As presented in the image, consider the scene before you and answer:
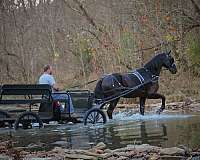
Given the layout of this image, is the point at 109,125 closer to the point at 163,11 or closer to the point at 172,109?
the point at 172,109

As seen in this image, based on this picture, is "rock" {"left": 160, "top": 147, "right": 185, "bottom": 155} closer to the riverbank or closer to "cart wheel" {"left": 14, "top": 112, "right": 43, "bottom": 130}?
the riverbank

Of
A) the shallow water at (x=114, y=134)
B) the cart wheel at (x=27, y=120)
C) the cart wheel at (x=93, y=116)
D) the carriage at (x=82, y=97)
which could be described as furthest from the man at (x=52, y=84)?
the cart wheel at (x=27, y=120)

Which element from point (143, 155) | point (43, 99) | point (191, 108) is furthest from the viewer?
point (191, 108)

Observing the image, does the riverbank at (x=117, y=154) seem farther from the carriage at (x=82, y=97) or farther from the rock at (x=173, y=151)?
the carriage at (x=82, y=97)

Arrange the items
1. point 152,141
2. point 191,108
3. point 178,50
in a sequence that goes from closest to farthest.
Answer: point 152,141
point 191,108
point 178,50

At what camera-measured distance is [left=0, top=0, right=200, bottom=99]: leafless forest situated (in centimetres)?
2605

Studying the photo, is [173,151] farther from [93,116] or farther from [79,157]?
[93,116]

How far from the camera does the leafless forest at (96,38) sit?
26.0 metres

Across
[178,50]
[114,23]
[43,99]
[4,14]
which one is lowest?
[43,99]

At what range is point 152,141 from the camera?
38.2 ft

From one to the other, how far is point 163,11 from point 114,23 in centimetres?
495

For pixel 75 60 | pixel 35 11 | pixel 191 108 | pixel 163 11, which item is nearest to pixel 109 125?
pixel 191 108

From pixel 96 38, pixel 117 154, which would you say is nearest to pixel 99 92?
pixel 117 154

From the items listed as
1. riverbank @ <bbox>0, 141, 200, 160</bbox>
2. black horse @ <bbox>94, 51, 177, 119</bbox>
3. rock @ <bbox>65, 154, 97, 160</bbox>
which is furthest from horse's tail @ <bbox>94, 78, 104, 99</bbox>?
rock @ <bbox>65, 154, 97, 160</bbox>
